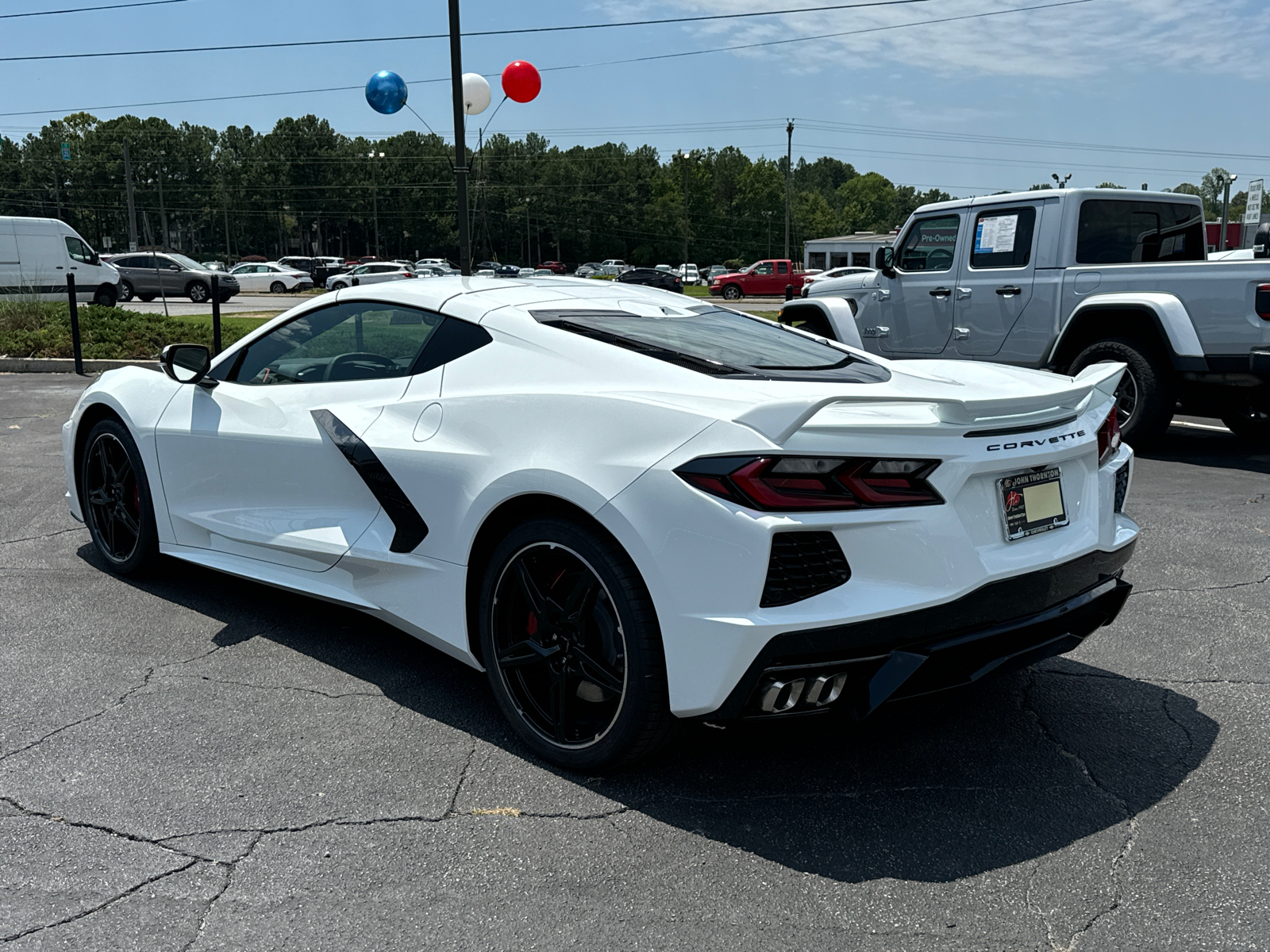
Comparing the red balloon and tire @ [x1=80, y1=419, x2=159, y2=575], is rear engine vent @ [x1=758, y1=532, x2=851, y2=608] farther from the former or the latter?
the red balloon

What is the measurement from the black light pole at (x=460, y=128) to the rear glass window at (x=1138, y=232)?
331 inches

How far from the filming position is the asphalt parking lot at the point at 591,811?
245 cm

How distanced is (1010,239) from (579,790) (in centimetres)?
766

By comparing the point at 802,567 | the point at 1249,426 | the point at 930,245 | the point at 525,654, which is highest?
the point at 930,245

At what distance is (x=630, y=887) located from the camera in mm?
2594

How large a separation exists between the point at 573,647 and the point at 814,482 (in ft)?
2.88

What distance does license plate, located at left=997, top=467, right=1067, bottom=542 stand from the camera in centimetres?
284

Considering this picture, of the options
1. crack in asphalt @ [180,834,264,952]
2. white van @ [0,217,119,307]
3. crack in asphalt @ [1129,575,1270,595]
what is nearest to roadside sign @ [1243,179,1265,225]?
crack in asphalt @ [1129,575,1270,595]

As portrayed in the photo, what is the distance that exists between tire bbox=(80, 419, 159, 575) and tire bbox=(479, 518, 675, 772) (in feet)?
7.54

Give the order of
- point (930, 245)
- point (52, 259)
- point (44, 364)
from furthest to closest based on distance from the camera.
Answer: point (52, 259) < point (44, 364) < point (930, 245)

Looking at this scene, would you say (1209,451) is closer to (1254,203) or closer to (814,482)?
(814,482)

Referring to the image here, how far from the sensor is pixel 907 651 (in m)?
2.70

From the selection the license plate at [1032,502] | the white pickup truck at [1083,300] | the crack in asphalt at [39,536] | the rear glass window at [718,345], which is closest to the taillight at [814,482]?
the license plate at [1032,502]

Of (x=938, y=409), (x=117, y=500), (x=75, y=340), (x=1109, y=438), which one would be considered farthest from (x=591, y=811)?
(x=75, y=340)
